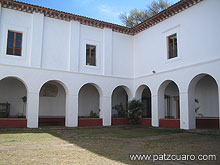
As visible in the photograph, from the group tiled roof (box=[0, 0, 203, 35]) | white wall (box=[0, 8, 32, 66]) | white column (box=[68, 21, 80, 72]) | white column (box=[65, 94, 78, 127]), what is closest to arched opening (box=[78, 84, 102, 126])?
white column (box=[65, 94, 78, 127])

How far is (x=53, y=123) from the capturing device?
15.9 m

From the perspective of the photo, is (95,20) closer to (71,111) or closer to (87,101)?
(87,101)

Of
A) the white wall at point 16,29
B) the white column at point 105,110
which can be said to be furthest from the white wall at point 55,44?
the white column at point 105,110

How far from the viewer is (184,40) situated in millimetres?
12766

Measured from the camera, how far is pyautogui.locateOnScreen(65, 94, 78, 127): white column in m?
14.1

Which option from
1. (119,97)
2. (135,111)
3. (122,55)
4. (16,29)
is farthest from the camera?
(119,97)

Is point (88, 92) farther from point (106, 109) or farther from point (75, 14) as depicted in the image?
point (75, 14)

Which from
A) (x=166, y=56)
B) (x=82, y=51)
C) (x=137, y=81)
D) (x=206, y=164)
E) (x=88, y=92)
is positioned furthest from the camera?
(x=88, y=92)

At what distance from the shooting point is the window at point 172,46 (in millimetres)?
13648

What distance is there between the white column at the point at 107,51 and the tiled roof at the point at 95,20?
1.78 feet

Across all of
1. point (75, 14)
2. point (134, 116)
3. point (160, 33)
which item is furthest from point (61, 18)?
point (134, 116)

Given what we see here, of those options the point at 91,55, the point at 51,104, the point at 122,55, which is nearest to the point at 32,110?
the point at 51,104

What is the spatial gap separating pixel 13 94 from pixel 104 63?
645cm

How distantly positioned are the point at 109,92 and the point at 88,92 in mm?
2599
